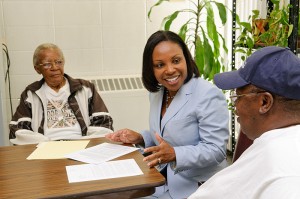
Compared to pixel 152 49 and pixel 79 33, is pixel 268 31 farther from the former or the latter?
pixel 79 33

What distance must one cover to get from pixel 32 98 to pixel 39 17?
1026mm

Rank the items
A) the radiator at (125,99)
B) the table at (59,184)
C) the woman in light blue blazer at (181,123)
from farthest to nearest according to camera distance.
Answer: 1. the radiator at (125,99)
2. the woman in light blue blazer at (181,123)
3. the table at (59,184)

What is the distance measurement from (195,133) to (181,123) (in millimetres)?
84

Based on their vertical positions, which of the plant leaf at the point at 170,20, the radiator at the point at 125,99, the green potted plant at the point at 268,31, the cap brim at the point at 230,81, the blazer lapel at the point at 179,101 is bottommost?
the radiator at the point at 125,99

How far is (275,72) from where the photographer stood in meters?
0.96

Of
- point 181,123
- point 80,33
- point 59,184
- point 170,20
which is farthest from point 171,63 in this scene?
point 80,33

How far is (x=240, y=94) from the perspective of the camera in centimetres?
105

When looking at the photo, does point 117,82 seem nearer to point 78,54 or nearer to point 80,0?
point 78,54

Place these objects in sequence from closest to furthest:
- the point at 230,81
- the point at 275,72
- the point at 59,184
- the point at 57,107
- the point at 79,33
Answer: the point at 275,72
the point at 230,81
the point at 59,184
the point at 57,107
the point at 79,33

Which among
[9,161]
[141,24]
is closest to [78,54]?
[141,24]

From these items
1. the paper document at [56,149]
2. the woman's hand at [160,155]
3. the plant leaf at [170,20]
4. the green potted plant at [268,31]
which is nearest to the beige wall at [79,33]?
the plant leaf at [170,20]

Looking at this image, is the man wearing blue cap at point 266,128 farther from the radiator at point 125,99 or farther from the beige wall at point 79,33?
the beige wall at point 79,33

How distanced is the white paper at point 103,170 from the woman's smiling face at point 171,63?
497 millimetres

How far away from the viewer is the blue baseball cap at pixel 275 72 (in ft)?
3.11
